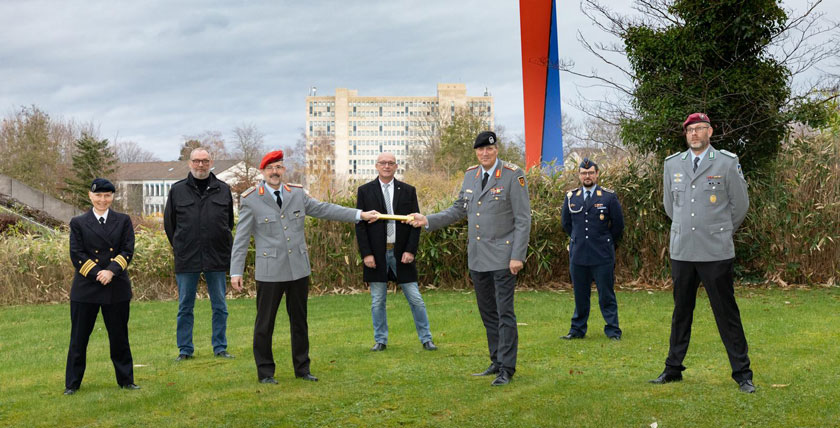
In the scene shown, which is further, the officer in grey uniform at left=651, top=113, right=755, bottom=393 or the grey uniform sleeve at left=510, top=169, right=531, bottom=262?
the grey uniform sleeve at left=510, top=169, right=531, bottom=262

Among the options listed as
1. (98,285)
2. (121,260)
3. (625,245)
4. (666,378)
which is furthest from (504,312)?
(625,245)

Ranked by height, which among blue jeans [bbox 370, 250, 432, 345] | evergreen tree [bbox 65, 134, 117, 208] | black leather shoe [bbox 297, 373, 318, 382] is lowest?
black leather shoe [bbox 297, 373, 318, 382]

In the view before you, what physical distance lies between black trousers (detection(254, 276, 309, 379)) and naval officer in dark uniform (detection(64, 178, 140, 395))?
101cm

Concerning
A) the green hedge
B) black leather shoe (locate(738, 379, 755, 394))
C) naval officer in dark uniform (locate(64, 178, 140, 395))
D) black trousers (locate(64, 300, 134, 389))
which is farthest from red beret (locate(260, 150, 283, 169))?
the green hedge

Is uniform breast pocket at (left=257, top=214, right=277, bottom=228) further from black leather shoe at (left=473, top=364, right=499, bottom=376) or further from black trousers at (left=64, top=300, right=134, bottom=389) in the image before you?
black leather shoe at (left=473, top=364, right=499, bottom=376)

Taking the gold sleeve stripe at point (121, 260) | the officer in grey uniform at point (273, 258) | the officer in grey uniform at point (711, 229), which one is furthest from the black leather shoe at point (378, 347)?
the officer in grey uniform at point (711, 229)

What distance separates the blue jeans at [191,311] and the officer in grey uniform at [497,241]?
278 cm

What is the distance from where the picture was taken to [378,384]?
5746 mm

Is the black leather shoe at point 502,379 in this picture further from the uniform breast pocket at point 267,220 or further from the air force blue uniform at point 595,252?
the air force blue uniform at point 595,252

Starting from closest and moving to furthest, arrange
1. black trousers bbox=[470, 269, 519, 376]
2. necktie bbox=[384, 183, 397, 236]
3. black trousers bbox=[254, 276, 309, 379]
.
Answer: black trousers bbox=[470, 269, 519, 376]
black trousers bbox=[254, 276, 309, 379]
necktie bbox=[384, 183, 397, 236]

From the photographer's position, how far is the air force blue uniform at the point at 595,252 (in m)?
7.71

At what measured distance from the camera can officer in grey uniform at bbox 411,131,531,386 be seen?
18.6 ft

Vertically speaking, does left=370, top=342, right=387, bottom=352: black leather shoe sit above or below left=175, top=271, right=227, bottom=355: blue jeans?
below

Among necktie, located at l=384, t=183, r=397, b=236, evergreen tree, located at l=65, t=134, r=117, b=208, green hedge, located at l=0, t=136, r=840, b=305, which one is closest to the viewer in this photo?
necktie, located at l=384, t=183, r=397, b=236
